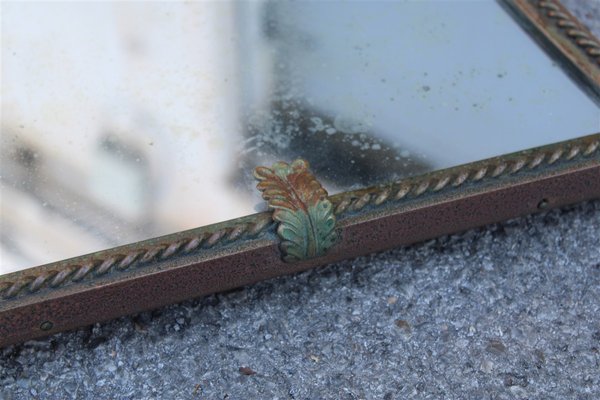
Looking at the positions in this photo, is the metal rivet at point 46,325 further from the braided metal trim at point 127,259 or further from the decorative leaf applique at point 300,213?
the decorative leaf applique at point 300,213

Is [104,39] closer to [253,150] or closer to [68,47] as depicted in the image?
[68,47]

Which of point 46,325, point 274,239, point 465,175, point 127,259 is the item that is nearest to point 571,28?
point 465,175

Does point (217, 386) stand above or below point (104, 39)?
below

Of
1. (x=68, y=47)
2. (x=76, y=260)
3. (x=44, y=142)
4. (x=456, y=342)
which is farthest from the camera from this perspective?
(x=68, y=47)

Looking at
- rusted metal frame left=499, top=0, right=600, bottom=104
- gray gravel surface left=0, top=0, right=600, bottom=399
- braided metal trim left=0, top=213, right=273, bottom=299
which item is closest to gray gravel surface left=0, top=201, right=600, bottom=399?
gray gravel surface left=0, top=0, right=600, bottom=399

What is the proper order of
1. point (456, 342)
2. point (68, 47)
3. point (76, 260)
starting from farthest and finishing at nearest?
point (68, 47)
point (456, 342)
point (76, 260)

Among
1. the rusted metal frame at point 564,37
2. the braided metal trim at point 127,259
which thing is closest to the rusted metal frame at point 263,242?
the braided metal trim at point 127,259

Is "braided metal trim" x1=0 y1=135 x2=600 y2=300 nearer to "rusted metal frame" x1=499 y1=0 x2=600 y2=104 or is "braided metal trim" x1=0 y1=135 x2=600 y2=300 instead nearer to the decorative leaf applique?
the decorative leaf applique

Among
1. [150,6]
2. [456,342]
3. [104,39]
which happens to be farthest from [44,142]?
[456,342]

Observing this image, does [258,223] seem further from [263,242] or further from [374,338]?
[374,338]
